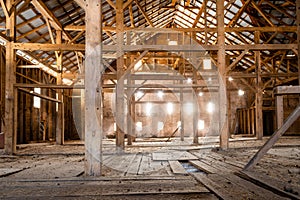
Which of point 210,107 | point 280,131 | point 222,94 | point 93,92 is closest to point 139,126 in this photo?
point 210,107

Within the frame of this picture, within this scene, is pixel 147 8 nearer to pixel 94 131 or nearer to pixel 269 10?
pixel 269 10

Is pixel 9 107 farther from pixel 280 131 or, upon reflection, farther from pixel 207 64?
pixel 207 64

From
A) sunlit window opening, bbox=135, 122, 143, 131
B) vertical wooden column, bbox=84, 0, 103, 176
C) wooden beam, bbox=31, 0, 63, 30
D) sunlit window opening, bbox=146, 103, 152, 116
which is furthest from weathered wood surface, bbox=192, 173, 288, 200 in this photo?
sunlit window opening, bbox=135, 122, 143, 131

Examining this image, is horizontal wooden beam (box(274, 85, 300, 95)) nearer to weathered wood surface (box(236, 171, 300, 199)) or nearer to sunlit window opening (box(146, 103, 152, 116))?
weathered wood surface (box(236, 171, 300, 199))

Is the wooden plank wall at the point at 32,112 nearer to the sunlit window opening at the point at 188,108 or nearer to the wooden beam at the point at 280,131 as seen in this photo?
the sunlit window opening at the point at 188,108

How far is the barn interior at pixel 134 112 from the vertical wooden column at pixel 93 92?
15 millimetres

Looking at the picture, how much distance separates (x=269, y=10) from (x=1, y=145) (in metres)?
14.1

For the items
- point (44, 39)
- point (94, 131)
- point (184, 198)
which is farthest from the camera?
point (44, 39)

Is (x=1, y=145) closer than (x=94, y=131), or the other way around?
(x=94, y=131)

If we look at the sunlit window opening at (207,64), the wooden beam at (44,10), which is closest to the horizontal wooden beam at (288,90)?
→ the wooden beam at (44,10)

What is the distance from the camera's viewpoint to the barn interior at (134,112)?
3.59m

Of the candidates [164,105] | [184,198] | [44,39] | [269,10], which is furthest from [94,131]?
[164,105]

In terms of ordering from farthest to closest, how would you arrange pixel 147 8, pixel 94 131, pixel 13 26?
pixel 147 8, pixel 13 26, pixel 94 131

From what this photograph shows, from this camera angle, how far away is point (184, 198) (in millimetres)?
2850
